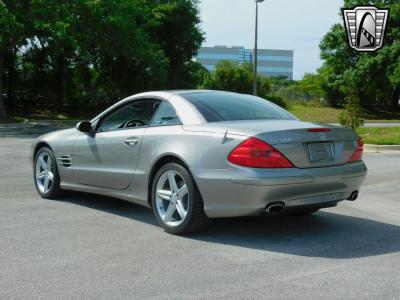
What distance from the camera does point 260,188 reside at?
5043 millimetres

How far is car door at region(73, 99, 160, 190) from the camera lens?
621 centimetres

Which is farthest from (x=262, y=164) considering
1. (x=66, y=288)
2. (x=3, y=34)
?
(x=3, y=34)

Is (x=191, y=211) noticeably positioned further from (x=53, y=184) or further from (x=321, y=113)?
(x=321, y=113)

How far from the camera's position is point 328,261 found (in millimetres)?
4695

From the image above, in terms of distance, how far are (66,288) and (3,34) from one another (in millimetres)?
22101

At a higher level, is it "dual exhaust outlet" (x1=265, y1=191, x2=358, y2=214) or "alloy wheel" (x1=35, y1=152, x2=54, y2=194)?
"dual exhaust outlet" (x1=265, y1=191, x2=358, y2=214)

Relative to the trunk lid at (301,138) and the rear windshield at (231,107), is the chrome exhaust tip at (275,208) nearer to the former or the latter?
the trunk lid at (301,138)

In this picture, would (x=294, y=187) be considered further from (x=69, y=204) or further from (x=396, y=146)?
(x=396, y=146)

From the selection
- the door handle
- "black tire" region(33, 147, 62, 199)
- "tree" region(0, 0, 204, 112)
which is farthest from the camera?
"tree" region(0, 0, 204, 112)

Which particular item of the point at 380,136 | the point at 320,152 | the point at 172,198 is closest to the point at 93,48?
the point at 380,136

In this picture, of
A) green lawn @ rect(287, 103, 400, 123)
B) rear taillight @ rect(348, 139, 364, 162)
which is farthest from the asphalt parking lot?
green lawn @ rect(287, 103, 400, 123)

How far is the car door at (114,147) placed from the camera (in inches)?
245

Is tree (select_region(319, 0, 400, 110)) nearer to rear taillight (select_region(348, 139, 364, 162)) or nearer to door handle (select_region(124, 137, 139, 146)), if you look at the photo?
rear taillight (select_region(348, 139, 364, 162))

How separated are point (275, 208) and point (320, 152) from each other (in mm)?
712
